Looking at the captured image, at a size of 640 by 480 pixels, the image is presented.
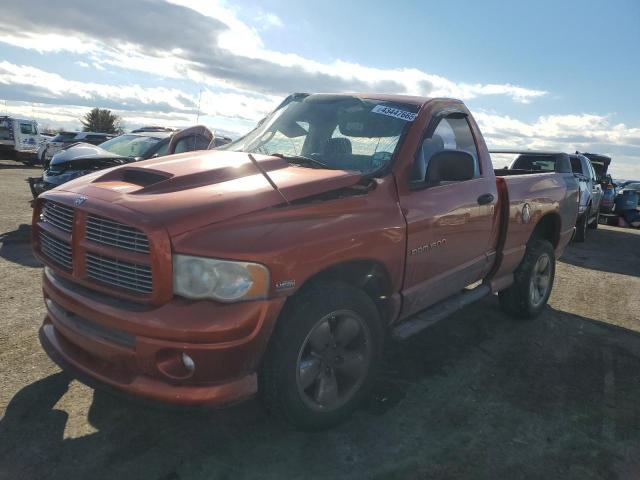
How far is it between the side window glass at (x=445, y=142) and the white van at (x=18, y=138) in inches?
942

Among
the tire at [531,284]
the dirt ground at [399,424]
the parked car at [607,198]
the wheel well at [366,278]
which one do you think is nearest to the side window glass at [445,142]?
the wheel well at [366,278]

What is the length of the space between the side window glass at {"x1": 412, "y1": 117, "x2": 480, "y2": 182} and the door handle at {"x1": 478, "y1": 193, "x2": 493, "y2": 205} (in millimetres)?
183

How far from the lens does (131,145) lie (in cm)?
951

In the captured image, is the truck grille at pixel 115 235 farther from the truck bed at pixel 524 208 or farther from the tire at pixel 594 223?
the tire at pixel 594 223

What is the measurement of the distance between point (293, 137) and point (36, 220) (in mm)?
1825

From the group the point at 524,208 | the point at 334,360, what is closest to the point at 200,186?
the point at 334,360

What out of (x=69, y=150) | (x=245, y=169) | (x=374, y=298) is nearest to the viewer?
(x=245, y=169)

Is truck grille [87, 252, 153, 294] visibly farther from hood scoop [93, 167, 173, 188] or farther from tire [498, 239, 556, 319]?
tire [498, 239, 556, 319]

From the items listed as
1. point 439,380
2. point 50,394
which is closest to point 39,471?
point 50,394

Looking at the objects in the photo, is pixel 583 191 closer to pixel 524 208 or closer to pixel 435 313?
pixel 524 208

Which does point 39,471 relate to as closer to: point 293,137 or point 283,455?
point 283,455

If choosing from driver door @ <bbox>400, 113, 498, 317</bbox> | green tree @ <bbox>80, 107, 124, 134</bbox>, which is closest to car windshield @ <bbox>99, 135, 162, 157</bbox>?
driver door @ <bbox>400, 113, 498, 317</bbox>

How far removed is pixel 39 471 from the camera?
252 centimetres

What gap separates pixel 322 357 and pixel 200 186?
116 cm
